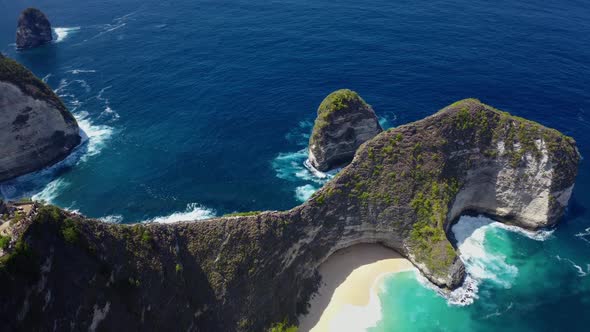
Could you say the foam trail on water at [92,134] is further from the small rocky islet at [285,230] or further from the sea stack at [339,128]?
the sea stack at [339,128]

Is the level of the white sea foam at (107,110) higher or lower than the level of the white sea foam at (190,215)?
higher

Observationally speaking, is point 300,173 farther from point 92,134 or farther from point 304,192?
point 92,134

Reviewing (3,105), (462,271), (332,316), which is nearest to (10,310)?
(332,316)

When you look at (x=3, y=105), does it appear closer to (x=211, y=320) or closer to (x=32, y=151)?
(x=32, y=151)

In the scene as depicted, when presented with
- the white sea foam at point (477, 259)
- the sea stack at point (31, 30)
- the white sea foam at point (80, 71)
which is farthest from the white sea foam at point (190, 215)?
the sea stack at point (31, 30)

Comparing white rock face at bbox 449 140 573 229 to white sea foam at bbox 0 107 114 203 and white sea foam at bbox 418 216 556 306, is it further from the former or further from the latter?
white sea foam at bbox 0 107 114 203

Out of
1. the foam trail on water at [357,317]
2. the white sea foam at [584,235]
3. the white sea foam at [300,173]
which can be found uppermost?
the white sea foam at [300,173]
